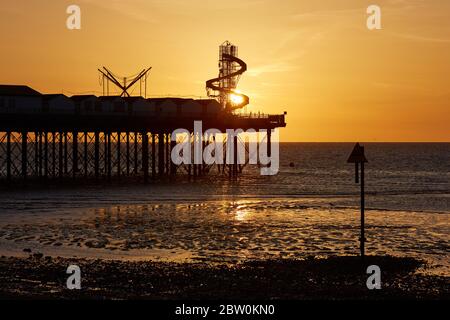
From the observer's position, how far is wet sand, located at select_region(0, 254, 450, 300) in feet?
56.7

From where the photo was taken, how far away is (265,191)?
203ft

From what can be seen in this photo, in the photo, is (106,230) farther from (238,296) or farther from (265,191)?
(265,191)

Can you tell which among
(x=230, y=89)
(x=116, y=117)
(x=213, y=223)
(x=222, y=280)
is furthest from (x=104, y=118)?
(x=222, y=280)

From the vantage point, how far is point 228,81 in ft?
284

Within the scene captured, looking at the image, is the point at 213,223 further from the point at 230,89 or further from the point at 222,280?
the point at 230,89

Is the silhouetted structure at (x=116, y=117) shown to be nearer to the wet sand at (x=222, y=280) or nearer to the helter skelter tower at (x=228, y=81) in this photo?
the helter skelter tower at (x=228, y=81)

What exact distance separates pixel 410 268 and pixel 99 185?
4614cm

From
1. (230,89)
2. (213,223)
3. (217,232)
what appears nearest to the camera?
(217,232)

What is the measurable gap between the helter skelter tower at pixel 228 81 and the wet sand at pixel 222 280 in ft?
203

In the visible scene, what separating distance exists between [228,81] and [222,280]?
68445 mm

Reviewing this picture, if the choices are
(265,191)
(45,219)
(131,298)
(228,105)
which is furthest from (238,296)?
(228,105)

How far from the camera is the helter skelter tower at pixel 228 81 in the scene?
84.6m

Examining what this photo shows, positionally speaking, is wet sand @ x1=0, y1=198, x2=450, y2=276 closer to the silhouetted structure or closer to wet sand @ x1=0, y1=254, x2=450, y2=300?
wet sand @ x1=0, y1=254, x2=450, y2=300

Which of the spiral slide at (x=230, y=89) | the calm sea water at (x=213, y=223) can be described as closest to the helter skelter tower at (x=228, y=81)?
the spiral slide at (x=230, y=89)
